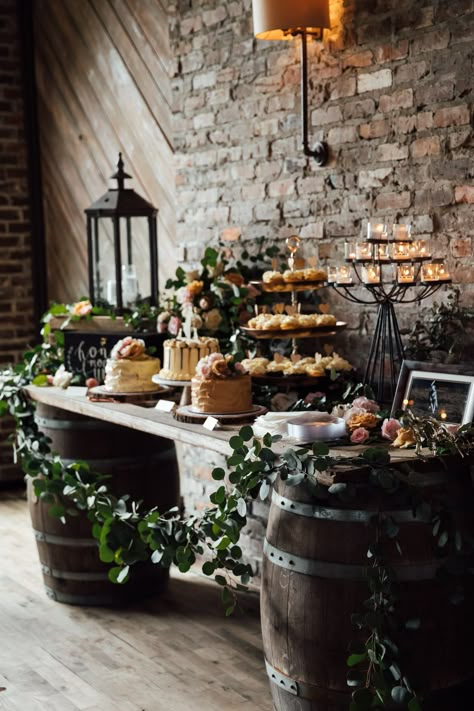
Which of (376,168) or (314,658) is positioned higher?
(376,168)

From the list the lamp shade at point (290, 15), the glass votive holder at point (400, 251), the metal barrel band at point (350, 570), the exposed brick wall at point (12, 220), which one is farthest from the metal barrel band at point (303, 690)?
the exposed brick wall at point (12, 220)

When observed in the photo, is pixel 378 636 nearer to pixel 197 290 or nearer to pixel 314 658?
pixel 314 658

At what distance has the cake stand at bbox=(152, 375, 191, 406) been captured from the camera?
11.7 ft

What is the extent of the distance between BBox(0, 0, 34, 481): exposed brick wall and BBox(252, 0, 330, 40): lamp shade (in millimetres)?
2787

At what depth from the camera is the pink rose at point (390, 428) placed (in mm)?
2854

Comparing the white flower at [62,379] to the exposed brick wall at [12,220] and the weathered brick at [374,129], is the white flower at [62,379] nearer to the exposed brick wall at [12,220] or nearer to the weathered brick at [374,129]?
the weathered brick at [374,129]

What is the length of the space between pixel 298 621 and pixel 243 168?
2.28 meters

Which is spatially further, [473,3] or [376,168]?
[376,168]

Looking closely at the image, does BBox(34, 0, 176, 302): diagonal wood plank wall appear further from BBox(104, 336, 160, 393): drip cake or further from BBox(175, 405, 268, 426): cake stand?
BBox(175, 405, 268, 426): cake stand

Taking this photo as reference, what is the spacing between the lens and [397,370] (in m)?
3.47

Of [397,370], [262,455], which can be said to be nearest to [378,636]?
[262,455]

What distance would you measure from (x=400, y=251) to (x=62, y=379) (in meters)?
1.66

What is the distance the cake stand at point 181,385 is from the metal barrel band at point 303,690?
1089 mm

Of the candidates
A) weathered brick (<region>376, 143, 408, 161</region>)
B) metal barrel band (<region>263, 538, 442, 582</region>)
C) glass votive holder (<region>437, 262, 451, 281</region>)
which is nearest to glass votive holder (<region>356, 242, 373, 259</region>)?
glass votive holder (<region>437, 262, 451, 281</region>)
